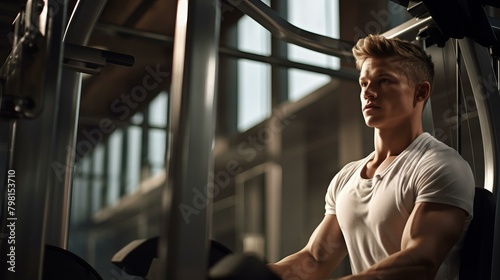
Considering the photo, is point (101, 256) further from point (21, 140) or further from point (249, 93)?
point (21, 140)

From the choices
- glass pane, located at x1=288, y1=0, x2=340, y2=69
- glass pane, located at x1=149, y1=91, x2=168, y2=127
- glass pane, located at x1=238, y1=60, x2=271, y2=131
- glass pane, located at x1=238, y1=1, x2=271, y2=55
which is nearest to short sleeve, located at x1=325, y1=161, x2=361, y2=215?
glass pane, located at x1=288, y1=0, x2=340, y2=69

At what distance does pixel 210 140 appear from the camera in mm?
1003

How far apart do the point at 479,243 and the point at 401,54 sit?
1.61 feet

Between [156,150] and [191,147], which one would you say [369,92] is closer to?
[191,147]

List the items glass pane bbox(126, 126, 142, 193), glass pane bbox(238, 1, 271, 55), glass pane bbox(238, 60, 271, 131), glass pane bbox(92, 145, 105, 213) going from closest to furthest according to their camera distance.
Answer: glass pane bbox(238, 1, 271, 55) → glass pane bbox(238, 60, 271, 131) → glass pane bbox(92, 145, 105, 213) → glass pane bbox(126, 126, 142, 193)

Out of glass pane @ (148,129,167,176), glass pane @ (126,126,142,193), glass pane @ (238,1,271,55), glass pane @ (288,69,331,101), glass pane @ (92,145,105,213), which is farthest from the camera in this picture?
A: glass pane @ (126,126,142,193)

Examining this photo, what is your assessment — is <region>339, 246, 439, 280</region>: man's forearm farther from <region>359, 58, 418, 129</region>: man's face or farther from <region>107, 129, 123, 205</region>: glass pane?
<region>107, 129, 123, 205</region>: glass pane

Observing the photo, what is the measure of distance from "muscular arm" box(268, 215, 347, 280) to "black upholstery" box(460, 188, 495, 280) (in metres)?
0.39

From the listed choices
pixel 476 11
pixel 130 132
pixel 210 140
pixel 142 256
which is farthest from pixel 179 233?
pixel 130 132

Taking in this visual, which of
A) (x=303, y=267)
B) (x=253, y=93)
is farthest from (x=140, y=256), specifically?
(x=253, y=93)

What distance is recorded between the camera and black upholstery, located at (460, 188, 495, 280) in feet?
4.75

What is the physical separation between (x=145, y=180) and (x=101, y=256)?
1754 millimetres

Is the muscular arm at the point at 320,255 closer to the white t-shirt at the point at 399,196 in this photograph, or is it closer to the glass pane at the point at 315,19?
the white t-shirt at the point at 399,196

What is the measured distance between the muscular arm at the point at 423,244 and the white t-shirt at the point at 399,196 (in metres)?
0.03
